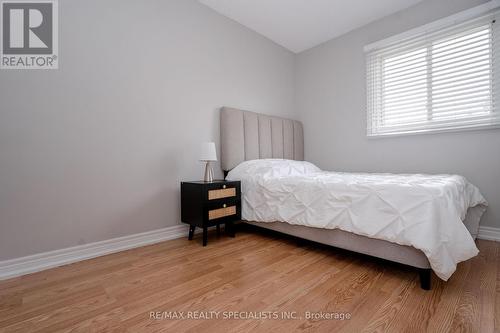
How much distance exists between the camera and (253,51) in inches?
121

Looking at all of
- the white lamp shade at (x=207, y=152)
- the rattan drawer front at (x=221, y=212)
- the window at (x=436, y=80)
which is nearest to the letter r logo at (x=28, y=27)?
the white lamp shade at (x=207, y=152)

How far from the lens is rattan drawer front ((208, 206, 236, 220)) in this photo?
205cm

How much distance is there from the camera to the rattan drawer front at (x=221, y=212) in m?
2.05

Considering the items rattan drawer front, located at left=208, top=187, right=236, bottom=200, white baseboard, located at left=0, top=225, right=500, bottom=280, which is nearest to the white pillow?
rattan drawer front, located at left=208, top=187, right=236, bottom=200

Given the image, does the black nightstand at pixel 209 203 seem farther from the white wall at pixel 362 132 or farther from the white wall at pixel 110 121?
the white wall at pixel 362 132

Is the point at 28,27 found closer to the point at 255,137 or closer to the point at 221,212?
the point at 221,212

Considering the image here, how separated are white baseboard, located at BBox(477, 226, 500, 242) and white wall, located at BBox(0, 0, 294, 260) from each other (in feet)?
9.10

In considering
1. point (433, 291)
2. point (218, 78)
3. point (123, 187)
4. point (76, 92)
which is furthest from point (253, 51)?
point (433, 291)

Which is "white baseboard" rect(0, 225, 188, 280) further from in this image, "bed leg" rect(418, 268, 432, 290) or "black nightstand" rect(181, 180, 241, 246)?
"bed leg" rect(418, 268, 432, 290)

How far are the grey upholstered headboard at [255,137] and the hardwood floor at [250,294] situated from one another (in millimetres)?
1223

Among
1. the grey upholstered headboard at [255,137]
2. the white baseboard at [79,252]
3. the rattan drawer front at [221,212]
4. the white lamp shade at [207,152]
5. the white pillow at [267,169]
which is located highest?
the grey upholstered headboard at [255,137]

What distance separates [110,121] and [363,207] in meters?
2.08

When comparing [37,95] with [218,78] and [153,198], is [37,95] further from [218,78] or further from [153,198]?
[218,78]

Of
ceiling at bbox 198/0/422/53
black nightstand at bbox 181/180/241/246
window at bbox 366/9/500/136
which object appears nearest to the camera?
black nightstand at bbox 181/180/241/246
